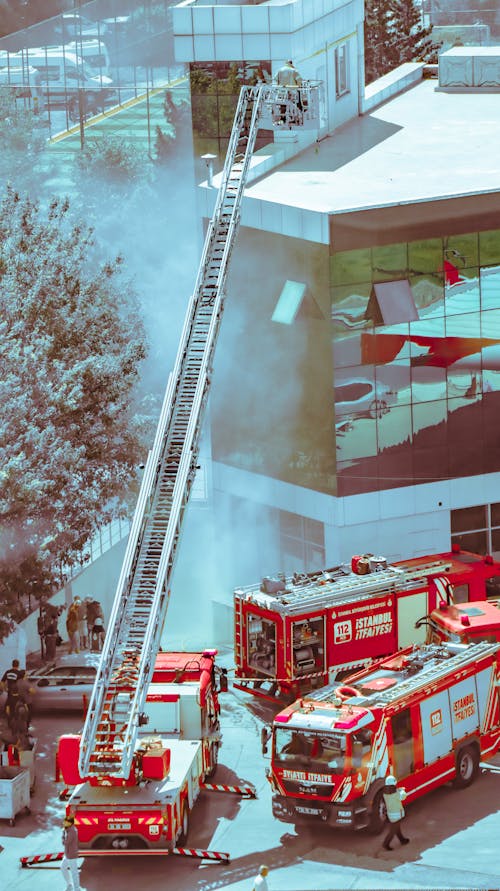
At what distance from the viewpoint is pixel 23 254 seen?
45.8 m

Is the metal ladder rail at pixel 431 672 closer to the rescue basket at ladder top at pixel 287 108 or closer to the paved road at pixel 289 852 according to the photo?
the paved road at pixel 289 852

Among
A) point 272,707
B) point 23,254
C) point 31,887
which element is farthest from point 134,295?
point 31,887

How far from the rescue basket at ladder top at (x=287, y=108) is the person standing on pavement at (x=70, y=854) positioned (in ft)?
75.8

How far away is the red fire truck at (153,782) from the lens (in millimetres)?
25516

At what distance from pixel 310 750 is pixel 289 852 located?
1778 mm

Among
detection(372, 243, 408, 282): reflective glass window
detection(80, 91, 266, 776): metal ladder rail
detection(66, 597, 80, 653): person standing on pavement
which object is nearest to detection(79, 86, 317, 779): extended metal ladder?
detection(80, 91, 266, 776): metal ladder rail

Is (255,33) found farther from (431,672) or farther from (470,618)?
(431,672)

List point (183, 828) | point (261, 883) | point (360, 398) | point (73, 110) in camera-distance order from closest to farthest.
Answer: point (261, 883) < point (183, 828) < point (360, 398) < point (73, 110)

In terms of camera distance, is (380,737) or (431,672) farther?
(431,672)

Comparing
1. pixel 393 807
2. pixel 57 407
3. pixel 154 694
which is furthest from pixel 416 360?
pixel 393 807

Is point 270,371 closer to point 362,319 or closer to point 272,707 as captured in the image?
point 362,319

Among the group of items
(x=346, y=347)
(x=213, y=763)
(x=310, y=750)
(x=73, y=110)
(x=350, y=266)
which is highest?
(x=73, y=110)

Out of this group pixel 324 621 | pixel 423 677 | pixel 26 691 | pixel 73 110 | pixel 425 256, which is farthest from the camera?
pixel 73 110

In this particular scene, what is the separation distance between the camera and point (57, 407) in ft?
121
